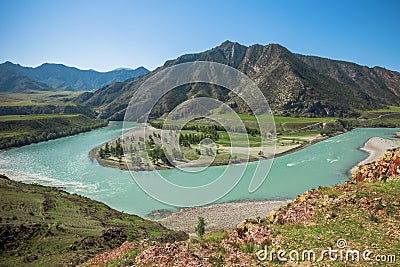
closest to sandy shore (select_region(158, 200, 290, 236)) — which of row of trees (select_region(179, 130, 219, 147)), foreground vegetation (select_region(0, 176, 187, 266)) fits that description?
foreground vegetation (select_region(0, 176, 187, 266))

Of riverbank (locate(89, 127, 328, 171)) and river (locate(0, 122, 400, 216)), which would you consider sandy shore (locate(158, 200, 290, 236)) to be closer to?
river (locate(0, 122, 400, 216))

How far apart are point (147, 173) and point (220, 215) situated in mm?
24672

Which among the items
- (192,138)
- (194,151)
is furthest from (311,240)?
(192,138)

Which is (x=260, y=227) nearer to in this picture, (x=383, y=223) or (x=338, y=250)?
(x=338, y=250)

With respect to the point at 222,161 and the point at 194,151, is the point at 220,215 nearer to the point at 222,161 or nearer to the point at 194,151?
the point at 222,161

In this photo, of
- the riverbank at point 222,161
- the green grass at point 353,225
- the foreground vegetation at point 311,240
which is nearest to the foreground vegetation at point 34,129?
the riverbank at point 222,161

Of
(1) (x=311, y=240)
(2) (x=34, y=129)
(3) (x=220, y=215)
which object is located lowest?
(3) (x=220, y=215)

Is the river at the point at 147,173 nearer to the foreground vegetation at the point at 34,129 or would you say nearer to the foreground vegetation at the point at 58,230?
the foreground vegetation at the point at 58,230

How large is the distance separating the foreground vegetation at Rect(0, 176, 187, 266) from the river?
9107 mm

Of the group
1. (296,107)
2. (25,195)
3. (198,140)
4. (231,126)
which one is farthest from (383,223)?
(296,107)

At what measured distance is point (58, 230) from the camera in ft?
77.2

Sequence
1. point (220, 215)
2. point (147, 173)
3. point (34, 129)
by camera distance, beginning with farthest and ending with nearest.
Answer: point (34, 129) → point (147, 173) → point (220, 215)

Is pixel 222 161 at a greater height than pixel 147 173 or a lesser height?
greater

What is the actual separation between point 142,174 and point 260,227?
45.0m
